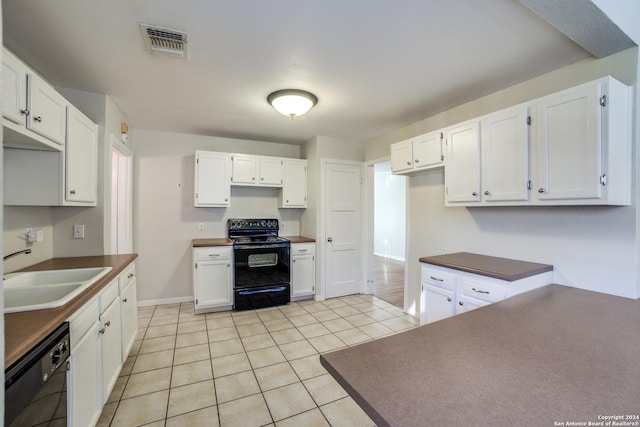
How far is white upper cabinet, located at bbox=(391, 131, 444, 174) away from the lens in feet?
8.92

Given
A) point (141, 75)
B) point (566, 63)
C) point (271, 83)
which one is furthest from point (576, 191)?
point (141, 75)

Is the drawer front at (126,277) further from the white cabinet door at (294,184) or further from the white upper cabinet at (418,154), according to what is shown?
the white upper cabinet at (418,154)

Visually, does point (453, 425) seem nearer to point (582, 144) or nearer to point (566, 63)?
point (582, 144)

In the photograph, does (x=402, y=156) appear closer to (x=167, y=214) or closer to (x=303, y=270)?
(x=303, y=270)

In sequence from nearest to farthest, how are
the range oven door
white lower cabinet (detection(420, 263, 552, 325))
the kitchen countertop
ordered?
1. the kitchen countertop
2. white lower cabinet (detection(420, 263, 552, 325))
3. the range oven door

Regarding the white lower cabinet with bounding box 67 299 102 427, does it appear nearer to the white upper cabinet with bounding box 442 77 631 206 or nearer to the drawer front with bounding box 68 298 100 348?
the drawer front with bounding box 68 298 100 348

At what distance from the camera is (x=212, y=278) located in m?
3.59

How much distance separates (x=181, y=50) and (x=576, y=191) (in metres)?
2.80

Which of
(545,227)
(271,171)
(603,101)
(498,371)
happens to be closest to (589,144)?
(603,101)

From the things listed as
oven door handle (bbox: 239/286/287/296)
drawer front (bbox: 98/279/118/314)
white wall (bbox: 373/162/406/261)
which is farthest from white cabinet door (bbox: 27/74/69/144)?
white wall (bbox: 373/162/406/261)

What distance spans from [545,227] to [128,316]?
3.53m

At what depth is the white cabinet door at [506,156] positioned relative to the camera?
206 cm

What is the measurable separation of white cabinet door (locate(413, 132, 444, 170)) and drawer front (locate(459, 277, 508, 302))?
1.15m

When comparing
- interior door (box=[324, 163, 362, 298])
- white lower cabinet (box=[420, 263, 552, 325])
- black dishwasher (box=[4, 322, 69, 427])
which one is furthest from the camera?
interior door (box=[324, 163, 362, 298])
